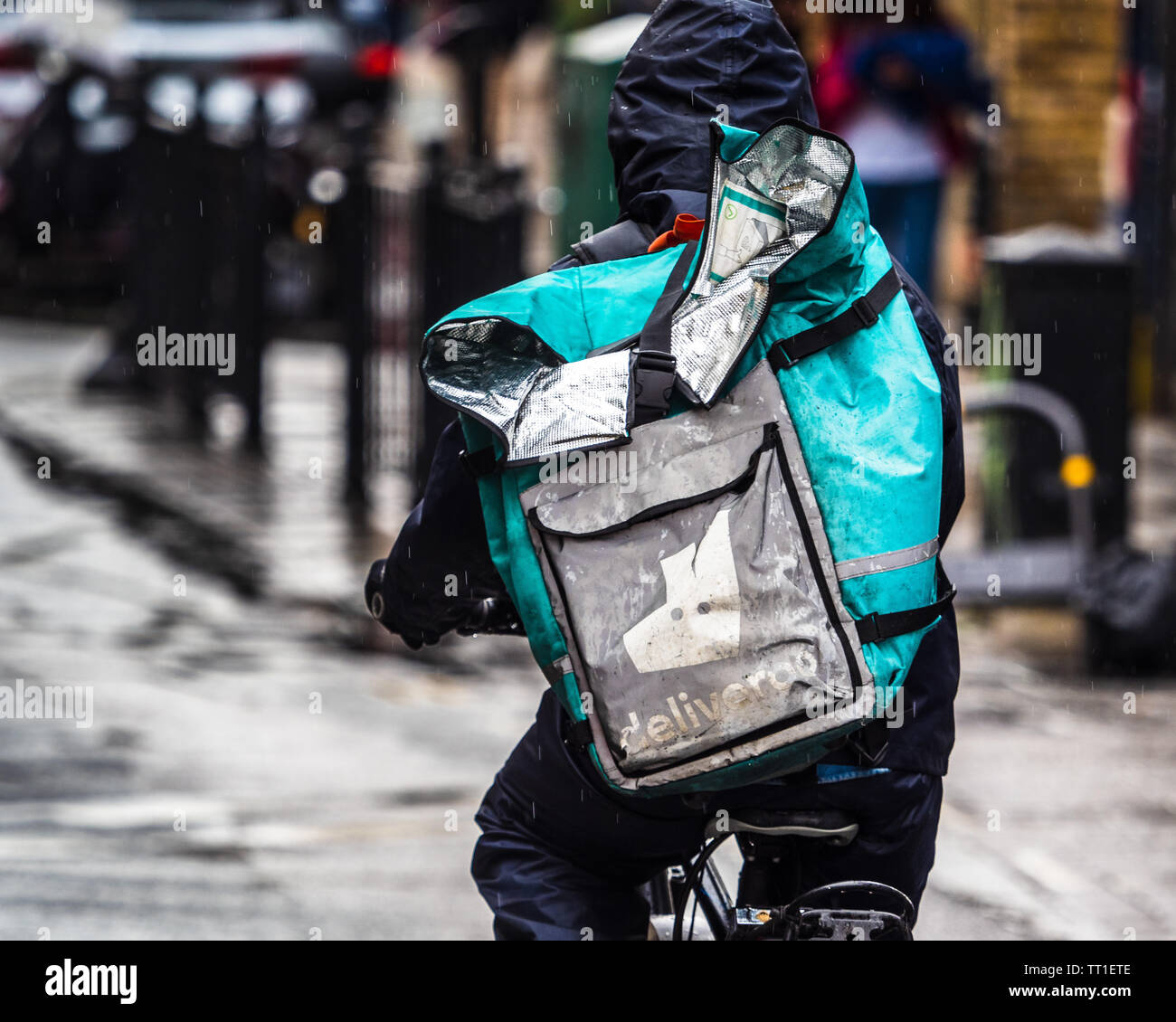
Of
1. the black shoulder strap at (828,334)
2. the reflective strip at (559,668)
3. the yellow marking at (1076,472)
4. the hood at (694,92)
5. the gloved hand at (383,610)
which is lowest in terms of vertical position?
the yellow marking at (1076,472)

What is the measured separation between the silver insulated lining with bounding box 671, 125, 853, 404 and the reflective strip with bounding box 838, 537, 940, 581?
293 mm

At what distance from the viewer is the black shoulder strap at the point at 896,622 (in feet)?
7.97

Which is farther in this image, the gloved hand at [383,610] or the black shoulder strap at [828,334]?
the gloved hand at [383,610]

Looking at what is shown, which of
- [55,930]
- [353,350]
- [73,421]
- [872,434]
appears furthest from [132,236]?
[872,434]

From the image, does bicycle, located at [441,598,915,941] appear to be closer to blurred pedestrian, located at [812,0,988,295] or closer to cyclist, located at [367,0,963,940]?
cyclist, located at [367,0,963,940]

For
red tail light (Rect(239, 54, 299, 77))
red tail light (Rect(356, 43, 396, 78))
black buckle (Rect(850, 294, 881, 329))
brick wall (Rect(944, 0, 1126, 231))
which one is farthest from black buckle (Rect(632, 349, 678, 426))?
red tail light (Rect(356, 43, 396, 78))

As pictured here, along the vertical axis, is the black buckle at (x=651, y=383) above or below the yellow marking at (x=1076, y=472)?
above

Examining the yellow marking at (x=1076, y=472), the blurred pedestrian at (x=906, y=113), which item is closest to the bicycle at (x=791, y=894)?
the yellow marking at (x=1076, y=472)

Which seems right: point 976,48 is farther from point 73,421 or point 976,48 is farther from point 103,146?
point 103,146

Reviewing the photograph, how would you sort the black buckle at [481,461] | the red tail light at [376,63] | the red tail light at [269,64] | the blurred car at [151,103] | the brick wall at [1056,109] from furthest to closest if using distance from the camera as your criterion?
the red tail light at [376,63], the red tail light at [269,64], the blurred car at [151,103], the brick wall at [1056,109], the black buckle at [481,461]

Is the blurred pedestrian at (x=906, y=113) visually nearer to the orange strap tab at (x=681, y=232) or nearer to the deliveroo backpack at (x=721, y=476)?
the orange strap tab at (x=681, y=232)

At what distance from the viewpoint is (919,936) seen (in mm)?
4586

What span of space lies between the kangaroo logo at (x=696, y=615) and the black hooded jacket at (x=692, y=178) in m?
0.38

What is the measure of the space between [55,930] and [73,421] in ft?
23.0
